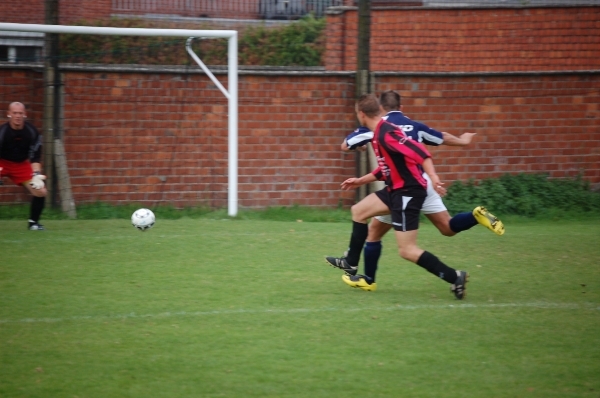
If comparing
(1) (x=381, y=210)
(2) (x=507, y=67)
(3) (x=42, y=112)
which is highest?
(2) (x=507, y=67)

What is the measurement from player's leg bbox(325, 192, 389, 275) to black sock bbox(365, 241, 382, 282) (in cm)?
16

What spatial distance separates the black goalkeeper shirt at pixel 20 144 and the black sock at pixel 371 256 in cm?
520

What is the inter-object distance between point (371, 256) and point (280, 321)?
1314 mm

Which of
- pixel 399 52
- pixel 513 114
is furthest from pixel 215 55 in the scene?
pixel 513 114

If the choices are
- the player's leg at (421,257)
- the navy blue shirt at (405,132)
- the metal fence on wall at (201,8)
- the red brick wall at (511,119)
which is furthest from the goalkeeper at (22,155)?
the metal fence on wall at (201,8)

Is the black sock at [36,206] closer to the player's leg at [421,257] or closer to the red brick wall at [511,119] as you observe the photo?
the player's leg at [421,257]

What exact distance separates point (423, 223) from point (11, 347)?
772 cm

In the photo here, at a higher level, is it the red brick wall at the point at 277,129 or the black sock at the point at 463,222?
the red brick wall at the point at 277,129

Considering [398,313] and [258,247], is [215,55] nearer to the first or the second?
[258,247]

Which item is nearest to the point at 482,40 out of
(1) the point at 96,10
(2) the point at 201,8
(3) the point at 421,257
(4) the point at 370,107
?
(2) the point at 201,8

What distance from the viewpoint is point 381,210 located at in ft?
23.5

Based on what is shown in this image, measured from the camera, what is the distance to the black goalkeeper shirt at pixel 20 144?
33.1 ft

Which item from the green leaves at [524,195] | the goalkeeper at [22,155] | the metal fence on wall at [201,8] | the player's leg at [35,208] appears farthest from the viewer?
the metal fence on wall at [201,8]

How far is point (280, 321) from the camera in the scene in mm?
6242
